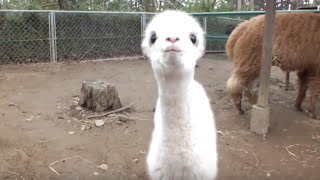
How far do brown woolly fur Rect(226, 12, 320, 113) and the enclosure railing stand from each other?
Result: 81.0 inches

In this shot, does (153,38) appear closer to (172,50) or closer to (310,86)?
(172,50)

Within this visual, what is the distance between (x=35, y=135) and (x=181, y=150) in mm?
2511

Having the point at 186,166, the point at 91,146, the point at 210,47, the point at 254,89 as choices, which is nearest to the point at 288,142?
the point at 254,89

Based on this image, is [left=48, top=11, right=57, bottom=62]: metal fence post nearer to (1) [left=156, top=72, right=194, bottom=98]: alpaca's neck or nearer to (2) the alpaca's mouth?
(1) [left=156, top=72, right=194, bottom=98]: alpaca's neck

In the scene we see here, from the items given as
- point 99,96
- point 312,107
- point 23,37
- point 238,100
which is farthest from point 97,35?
point 312,107

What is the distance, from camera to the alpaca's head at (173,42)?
148 centimetres

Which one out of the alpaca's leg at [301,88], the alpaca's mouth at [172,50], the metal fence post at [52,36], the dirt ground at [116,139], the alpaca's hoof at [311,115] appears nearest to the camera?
the alpaca's mouth at [172,50]

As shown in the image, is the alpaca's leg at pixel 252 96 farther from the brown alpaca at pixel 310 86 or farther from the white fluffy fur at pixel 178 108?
the white fluffy fur at pixel 178 108

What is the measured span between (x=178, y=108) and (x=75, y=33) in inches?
270

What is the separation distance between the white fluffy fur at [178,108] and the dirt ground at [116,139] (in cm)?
136

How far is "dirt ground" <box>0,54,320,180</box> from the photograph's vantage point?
A: 3.25m

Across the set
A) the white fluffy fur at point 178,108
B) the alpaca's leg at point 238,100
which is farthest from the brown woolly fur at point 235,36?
the white fluffy fur at point 178,108

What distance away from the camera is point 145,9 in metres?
11.5

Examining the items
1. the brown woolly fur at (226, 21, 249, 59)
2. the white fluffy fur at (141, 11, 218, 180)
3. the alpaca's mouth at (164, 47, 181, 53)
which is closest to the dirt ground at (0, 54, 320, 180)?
the brown woolly fur at (226, 21, 249, 59)
